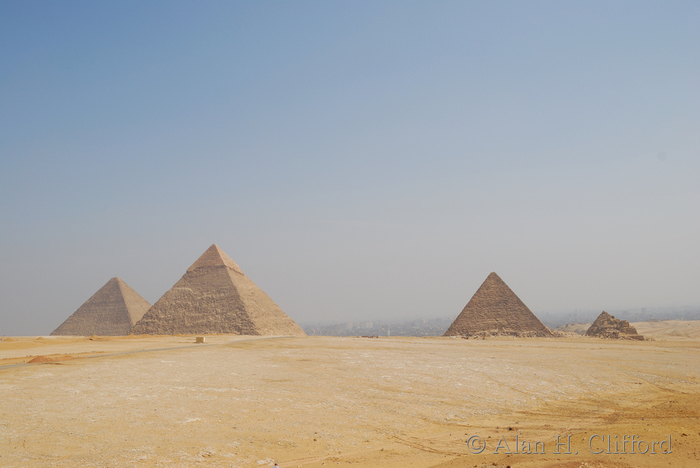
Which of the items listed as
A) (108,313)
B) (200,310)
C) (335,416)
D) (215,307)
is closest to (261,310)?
(215,307)

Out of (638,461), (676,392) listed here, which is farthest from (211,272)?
(638,461)

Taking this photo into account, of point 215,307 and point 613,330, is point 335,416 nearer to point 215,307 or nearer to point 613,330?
point 613,330

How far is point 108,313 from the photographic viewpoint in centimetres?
7406

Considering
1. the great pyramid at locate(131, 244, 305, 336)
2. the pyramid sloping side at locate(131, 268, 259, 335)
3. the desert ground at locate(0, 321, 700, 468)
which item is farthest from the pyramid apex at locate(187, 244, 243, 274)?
the desert ground at locate(0, 321, 700, 468)

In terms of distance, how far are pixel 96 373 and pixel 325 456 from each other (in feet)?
35.5

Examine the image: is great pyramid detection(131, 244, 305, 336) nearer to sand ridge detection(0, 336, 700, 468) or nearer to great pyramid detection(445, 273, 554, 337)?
great pyramid detection(445, 273, 554, 337)

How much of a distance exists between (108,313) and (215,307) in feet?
95.2

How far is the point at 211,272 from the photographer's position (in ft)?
205

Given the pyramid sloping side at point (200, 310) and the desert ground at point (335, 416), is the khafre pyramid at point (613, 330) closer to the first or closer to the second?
the desert ground at point (335, 416)

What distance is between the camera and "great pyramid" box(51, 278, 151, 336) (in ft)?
237

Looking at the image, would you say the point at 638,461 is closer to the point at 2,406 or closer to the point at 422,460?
the point at 422,460

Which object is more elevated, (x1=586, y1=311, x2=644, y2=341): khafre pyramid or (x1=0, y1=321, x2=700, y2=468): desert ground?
(x1=0, y1=321, x2=700, y2=468): desert ground

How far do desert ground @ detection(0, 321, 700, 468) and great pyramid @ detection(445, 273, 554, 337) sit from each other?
32074 mm

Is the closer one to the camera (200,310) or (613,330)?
(613,330)
